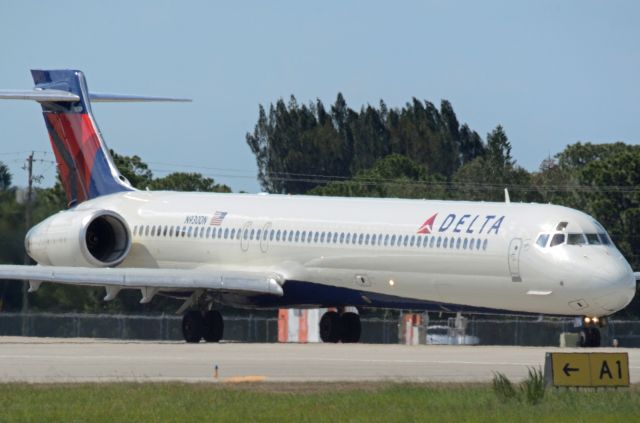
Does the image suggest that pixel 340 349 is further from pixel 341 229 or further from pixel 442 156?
pixel 442 156

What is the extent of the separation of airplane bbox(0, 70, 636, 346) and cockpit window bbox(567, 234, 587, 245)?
5cm

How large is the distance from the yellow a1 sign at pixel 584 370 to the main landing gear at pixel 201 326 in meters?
19.4

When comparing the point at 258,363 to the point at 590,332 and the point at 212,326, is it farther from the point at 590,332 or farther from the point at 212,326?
the point at 212,326

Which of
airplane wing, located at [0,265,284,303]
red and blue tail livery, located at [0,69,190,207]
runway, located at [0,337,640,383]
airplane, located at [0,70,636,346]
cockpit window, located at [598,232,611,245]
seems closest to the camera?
runway, located at [0,337,640,383]

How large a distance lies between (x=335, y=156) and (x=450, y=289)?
99095mm

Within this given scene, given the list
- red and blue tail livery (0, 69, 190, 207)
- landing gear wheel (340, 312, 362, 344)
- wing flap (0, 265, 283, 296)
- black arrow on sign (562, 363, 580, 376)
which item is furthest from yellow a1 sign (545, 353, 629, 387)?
red and blue tail livery (0, 69, 190, 207)

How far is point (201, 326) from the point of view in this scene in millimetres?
42656

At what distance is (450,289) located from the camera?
38719mm

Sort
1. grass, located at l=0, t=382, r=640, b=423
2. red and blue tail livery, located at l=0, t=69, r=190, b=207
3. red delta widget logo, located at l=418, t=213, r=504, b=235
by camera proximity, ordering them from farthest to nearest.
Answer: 1. red and blue tail livery, located at l=0, t=69, r=190, b=207
2. red delta widget logo, located at l=418, t=213, r=504, b=235
3. grass, located at l=0, t=382, r=640, b=423

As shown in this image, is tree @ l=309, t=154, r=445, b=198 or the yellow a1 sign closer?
the yellow a1 sign

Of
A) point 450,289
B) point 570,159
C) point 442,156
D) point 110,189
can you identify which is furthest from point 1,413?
point 442,156

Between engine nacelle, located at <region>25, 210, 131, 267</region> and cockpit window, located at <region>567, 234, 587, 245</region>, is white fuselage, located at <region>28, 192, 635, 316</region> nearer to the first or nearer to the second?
cockpit window, located at <region>567, 234, 587, 245</region>

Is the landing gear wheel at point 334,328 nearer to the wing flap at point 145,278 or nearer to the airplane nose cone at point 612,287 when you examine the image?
the wing flap at point 145,278

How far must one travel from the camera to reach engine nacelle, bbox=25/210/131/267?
4450cm
